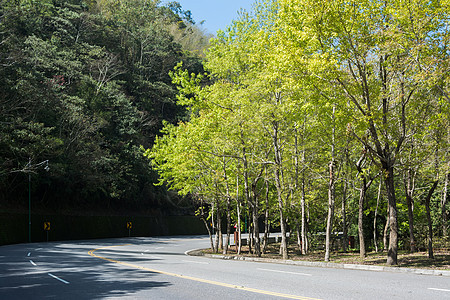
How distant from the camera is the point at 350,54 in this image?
16156 millimetres

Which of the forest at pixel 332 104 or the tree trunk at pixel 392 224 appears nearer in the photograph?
the forest at pixel 332 104

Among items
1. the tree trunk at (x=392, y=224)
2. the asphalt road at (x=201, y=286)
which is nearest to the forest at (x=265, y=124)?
the tree trunk at (x=392, y=224)

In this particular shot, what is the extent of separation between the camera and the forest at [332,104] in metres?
15.3

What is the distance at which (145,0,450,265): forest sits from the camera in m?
15.3

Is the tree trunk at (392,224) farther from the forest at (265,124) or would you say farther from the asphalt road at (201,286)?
the asphalt road at (201,286)

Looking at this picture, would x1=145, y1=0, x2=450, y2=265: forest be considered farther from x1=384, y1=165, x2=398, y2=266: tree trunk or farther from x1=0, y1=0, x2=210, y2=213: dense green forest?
x1=0, y1=0, x2=210, y2=213: dense green forest

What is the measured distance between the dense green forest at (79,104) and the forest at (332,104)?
14.3 m

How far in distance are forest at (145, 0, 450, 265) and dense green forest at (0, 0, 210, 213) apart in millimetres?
14305

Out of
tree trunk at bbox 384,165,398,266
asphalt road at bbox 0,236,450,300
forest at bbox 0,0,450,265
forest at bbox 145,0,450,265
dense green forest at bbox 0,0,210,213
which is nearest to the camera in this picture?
asphalt road at bbox 0,236,450,300

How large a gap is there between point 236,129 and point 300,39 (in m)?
7.86

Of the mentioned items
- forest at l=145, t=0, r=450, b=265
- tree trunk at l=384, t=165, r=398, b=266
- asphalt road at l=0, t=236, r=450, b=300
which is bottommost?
asphalt road at l=0, t=236, r=450, b=300

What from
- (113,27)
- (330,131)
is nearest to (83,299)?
(330,131)

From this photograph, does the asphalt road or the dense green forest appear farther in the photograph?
the dense green forest

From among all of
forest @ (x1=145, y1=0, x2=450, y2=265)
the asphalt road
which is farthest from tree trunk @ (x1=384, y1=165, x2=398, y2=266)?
the asphalt road
